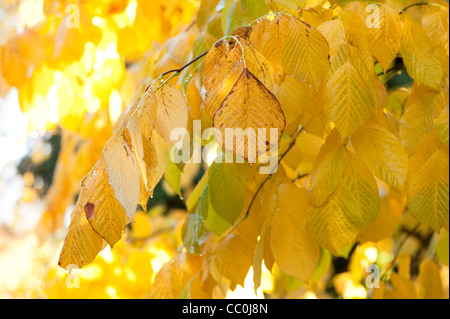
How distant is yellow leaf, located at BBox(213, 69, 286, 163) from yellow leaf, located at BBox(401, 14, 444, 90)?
0.28m

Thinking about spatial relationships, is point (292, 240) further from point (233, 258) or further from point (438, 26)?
point (438, 26)

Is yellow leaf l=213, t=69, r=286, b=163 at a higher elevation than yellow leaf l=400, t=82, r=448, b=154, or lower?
higher

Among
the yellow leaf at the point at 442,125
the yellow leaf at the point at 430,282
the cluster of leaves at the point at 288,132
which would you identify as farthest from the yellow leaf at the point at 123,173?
the yellow leaf at the point at 430,282

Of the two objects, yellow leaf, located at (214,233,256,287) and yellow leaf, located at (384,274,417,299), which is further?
yellow leaf, located at (384,274,417,299)

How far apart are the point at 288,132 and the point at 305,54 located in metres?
0.19

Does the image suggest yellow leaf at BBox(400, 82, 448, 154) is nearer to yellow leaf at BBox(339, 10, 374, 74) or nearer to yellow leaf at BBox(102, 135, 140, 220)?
yellow leaf at BBox(339, 10, 374, 74)

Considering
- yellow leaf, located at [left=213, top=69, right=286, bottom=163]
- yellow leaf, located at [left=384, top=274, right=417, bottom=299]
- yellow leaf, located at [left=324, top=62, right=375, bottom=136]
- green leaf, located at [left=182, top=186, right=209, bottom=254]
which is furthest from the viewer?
yellow leaf, located at [left=384, top=274, right=417, bottom=299]

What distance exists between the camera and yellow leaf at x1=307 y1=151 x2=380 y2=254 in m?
0.56

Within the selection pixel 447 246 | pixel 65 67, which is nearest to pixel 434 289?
pixel 447 246

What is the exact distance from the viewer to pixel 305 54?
1.64 feet

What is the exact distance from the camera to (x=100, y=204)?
47 centimetres

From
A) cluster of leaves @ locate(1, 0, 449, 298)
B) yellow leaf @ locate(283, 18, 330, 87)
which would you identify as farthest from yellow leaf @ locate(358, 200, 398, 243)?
yellow leaf @ locate(283, 18, 330, 87)

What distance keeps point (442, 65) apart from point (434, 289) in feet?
2.30
